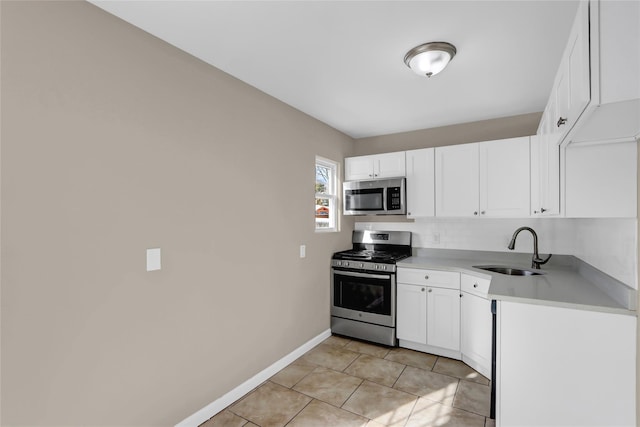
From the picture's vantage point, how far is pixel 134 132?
1781mm

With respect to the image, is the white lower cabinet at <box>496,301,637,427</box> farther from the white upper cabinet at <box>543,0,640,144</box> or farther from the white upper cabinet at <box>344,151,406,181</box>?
the white upper cabinet at <box>344,151,406,181</box>

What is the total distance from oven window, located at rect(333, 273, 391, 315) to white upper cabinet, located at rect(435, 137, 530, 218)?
3.36 feet

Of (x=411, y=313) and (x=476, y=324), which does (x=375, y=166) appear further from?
(x=476, y=324)

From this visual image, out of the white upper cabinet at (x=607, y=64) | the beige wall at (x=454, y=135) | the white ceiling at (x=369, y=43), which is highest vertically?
the white ceiling at (x=369, y=43)

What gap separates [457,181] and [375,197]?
88 centimetres

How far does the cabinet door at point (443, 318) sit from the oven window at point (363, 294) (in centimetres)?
43

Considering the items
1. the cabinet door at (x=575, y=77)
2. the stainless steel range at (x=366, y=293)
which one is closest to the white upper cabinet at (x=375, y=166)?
the stainless steel range at (x=366, y=293)

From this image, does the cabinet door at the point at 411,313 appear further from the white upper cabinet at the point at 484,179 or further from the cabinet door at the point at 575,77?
the cabinet door at the point at 575,77

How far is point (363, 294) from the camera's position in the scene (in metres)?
3.46

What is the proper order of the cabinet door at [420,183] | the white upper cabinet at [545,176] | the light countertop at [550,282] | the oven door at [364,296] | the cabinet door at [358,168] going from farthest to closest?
1. the cabinet door at [358,168]
2. the cabinet door at [420,183]
3. the oven door at [364,296]
4. the white upper cabinet at [545,176]
5. the light countertop at [550,282]

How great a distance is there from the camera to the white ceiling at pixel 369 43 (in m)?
1.66

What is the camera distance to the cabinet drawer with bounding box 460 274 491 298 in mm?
2729

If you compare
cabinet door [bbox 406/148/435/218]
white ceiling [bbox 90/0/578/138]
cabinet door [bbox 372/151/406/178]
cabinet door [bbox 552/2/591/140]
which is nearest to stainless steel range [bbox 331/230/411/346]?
cabinet door [bbox 406/148/435/218]

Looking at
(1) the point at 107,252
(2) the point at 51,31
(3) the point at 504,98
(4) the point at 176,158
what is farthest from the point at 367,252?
(2) the point at 51,31
